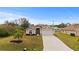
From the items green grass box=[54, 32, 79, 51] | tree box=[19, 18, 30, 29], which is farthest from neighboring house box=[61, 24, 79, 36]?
tree box=[19, 18, 30, 29]

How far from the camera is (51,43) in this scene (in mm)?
3102

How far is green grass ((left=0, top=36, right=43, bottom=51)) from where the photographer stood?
3078mm

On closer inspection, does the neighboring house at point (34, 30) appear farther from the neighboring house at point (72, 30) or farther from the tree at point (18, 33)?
the neighboring house at point (72, 30)

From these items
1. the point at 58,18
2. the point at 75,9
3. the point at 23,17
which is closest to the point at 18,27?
the point at 23,17

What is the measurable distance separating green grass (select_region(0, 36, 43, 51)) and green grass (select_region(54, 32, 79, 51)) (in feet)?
0.75

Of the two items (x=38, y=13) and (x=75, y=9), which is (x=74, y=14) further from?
(x=38, y=13)

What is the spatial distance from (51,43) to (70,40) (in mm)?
198

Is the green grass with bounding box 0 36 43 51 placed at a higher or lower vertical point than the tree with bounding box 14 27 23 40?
lower

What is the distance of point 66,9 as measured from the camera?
3.07 m

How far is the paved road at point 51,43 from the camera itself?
10.1 ft

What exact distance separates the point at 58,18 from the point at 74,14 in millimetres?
168

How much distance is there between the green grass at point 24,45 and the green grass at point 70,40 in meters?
0.23

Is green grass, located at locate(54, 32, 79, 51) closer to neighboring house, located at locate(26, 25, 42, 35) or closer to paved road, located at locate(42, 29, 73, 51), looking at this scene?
paved road, located at locate(42, 29, 73, 51)

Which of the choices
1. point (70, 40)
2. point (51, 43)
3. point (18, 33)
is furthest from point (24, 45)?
point (70, 40)
